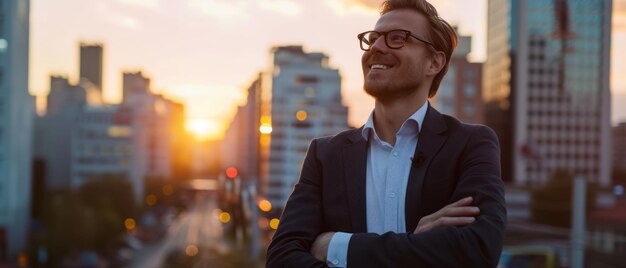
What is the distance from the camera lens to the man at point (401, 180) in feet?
6.01

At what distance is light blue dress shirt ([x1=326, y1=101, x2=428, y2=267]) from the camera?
1923 mm

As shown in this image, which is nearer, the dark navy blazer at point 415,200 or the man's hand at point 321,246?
the dark navy blazer at point 415,200

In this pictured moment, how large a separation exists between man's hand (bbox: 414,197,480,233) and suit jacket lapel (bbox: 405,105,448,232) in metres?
0.07

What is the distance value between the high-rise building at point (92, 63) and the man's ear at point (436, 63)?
464 ft

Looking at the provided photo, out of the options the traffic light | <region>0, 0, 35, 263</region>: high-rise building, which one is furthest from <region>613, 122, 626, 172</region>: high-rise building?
the traffic light

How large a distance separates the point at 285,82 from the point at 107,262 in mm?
22009

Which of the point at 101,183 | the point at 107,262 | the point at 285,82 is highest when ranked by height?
the point at 285,82

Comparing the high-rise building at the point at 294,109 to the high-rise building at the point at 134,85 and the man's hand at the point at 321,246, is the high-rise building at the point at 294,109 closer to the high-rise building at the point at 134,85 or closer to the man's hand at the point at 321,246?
the high-rise building at the point at 134,85

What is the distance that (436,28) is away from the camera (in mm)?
2051

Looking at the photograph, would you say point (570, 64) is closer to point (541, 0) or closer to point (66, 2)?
point (541, 0)

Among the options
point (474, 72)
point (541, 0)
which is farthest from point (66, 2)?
point (541, 0)

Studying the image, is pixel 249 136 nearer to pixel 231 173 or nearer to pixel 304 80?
pixel 304 80

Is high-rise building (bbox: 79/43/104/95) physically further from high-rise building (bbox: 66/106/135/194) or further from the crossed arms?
the crossed arms

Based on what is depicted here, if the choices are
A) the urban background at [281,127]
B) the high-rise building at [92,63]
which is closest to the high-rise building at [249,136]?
the urban background at [281,127]
